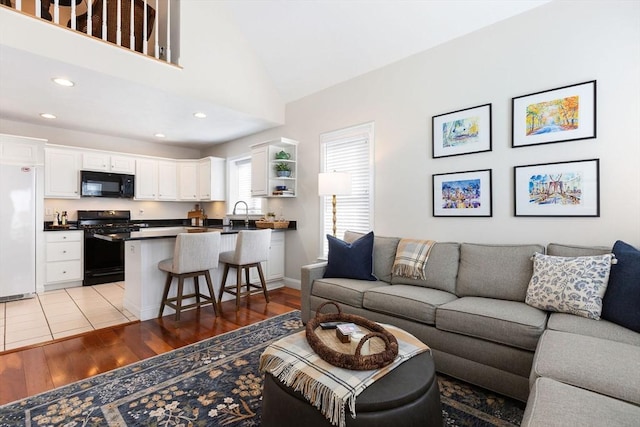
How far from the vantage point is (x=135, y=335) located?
2.94 meters

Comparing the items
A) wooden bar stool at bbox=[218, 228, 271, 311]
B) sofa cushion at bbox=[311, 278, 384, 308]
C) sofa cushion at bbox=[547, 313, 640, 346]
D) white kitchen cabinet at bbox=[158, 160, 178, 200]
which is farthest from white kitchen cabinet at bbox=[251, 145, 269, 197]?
sofa cushion at bbox=[547, 313, 640, 346]

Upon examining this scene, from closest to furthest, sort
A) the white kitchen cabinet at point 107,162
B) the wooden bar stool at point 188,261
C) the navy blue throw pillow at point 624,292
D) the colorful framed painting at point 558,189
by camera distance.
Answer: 1. the navy blue throw pillow at point 624,292
2. the colorful framed painting at point 558,189
3. the wooden bar stool at point 188,261
4. the white kitchen cabinet at point 107,162

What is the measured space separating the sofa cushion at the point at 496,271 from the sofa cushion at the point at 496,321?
12cm

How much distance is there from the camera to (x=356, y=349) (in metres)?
1.44

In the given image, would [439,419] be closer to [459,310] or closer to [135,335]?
[459,310]

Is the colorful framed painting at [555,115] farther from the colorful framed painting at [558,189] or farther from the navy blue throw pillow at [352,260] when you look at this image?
the navy blue throw pillow at [352,260]

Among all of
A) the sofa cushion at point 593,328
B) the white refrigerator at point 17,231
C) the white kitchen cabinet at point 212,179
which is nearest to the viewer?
the sofa cushion at point 593,328

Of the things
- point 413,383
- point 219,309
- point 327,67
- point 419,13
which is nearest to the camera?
point 413,383

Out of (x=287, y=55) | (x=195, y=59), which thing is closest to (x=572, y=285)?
(x=287, y=55)

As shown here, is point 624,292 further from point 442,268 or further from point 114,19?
point 114,19

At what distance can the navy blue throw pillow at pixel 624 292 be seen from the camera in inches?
69.9

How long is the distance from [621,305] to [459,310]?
2.85 feet

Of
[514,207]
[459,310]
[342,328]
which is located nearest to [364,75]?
[514,207]

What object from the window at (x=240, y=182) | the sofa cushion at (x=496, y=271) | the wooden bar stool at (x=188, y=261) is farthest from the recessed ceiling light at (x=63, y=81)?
the sofa cushion at (x=496, y=271)
